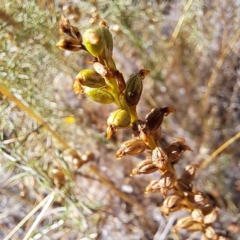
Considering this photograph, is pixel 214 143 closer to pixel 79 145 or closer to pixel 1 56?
pixel 79 145

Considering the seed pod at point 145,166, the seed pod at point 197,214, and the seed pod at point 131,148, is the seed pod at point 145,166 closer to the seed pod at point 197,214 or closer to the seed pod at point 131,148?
the seed pod at point 131,148

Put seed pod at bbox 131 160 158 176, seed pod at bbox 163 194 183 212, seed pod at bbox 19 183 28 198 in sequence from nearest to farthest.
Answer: seed pod at bbox 131 160 158 176, seed pod at bbox 163 194 183 212, seed pod at bbox 19 183 28 198

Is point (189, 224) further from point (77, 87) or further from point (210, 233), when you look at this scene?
point (77, 87)

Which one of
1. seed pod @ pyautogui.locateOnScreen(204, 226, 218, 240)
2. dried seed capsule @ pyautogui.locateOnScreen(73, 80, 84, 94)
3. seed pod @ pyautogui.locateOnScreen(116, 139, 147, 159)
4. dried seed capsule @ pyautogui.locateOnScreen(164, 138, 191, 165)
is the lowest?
seed pod @ pyautogui.locateOnScreen(204, 226, 218, 240)

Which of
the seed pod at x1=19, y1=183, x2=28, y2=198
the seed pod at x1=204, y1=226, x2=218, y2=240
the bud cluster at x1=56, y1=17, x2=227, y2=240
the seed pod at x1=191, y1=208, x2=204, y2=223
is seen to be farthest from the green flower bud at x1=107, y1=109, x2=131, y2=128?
the seed pod at x1=19, y1=183, x2=28, y2=198

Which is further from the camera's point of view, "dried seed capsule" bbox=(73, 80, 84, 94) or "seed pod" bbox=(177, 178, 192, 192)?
"seed pod" bbox=(177, 178, 192, 192)

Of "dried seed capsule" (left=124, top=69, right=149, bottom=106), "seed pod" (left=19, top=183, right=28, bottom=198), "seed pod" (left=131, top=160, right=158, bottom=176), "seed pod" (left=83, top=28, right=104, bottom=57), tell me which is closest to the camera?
"seed pod" (left=83, top=28, right=104, bottom=57)

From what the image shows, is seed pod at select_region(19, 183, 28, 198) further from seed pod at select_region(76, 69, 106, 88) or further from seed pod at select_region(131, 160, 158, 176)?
seed pod at select_region(76, 69, 106, 88)
